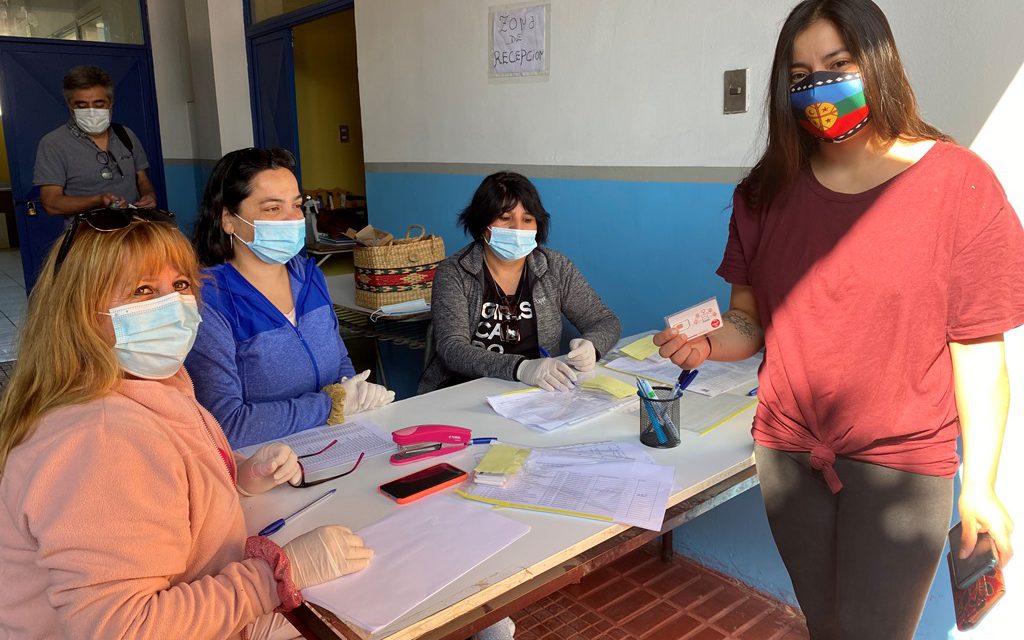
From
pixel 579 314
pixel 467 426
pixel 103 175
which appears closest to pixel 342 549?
pixel 467 426

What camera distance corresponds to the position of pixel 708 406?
187 cm

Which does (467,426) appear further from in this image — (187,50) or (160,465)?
(187,50)

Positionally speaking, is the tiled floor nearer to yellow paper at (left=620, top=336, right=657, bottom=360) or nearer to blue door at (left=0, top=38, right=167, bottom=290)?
blue door at (left=0, top=38, right=167, bottom=290)

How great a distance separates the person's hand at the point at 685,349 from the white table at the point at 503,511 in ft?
0.74

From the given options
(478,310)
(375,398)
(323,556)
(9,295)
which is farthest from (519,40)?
(9,295)

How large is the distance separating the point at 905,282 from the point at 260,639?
1.22 metres

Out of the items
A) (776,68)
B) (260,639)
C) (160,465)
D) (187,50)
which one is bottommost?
(260,639)

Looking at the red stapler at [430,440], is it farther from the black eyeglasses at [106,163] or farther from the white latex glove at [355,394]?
the black eyeglasses at [106,163]

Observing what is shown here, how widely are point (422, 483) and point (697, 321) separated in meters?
0.63

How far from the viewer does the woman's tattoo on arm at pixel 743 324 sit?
1461mm

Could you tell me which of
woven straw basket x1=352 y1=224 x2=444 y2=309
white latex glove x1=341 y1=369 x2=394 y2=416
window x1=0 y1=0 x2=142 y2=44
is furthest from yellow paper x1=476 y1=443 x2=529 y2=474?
window x1=0 y1=0 x2=142 y2=44

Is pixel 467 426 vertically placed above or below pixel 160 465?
below

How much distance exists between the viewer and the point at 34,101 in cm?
588

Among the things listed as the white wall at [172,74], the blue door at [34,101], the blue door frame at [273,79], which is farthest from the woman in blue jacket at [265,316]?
the white wall at [172,74]
